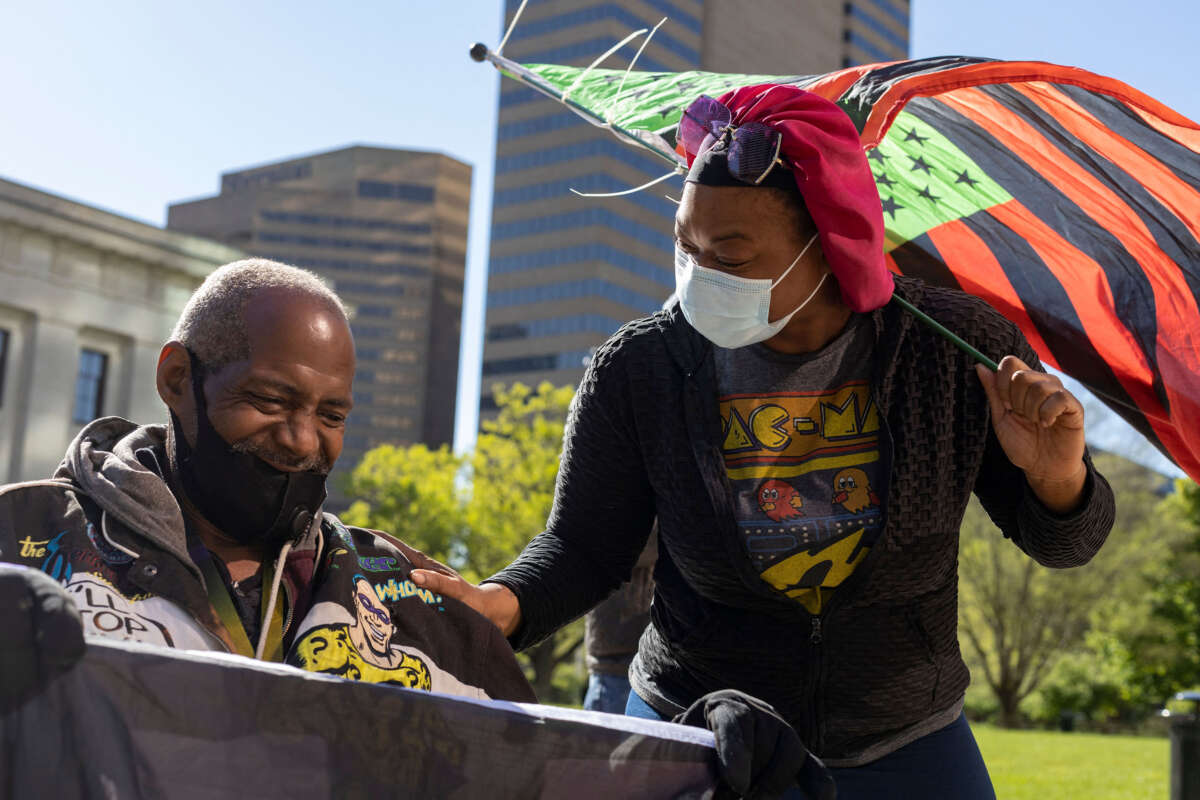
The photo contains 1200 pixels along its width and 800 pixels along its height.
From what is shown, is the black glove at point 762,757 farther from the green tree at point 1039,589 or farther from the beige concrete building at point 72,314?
the green tree at point 1039,589

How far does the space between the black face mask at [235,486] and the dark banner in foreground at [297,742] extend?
0.65 metres

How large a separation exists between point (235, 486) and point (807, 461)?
1.17 metres

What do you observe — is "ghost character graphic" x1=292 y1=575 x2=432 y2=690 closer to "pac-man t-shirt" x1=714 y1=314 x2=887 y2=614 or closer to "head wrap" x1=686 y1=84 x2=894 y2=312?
"pac-man t-shirt" x1=714 y1=314 x2=887 y2=614

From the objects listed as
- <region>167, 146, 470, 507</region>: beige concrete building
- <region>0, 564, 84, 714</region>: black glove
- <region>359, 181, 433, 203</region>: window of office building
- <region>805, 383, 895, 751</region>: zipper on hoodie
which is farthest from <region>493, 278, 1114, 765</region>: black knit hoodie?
<region>359, 181, 433, 203</region>: window of office building

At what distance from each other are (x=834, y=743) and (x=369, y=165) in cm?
13169

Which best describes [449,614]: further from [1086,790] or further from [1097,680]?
[1097,680]

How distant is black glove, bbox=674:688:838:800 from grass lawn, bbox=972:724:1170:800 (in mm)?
9900

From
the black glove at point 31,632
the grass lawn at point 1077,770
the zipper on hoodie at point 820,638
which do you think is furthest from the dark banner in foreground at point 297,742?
the grass lawn at point 1077,770

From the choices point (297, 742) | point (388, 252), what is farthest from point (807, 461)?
point (388, 252)

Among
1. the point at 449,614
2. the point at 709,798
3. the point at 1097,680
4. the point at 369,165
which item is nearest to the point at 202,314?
the point at 449,614

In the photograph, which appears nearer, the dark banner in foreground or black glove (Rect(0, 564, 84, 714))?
black glove (Rect(0, 564, 84, 714))

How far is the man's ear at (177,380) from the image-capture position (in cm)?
231

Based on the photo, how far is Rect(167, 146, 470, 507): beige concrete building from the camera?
126 metres

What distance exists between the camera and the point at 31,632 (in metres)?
1.39
